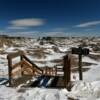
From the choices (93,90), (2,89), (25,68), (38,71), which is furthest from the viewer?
(38,71)

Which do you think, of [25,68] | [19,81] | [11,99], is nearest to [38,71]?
[25,68]

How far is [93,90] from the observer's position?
8.59 metres

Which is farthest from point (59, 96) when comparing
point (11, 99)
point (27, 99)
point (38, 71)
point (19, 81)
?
point (38, 71)

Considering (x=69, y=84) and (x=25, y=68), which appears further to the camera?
(x=25, y=68)

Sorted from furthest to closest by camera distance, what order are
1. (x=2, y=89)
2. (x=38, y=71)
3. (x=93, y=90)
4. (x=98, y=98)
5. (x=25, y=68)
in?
(x=38, y=71)
(x=25, y=68)
(x=2, y=89)
(x=93, y=90)
(x=98, y=98)

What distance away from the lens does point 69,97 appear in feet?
27.2

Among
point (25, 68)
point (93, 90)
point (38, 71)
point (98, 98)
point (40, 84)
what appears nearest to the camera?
point (98, 98)

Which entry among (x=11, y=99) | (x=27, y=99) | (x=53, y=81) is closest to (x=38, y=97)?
(x=27, y=99)

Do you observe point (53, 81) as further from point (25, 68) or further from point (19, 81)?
point (25, 68)

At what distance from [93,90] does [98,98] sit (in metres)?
0.61

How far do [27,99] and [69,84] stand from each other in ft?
7.78

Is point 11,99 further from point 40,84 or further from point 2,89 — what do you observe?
point 40,84

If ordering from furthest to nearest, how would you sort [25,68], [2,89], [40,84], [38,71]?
[38,71] → [25,68] → [40,84] → [2,89]

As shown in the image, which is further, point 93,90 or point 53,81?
point 53,81
